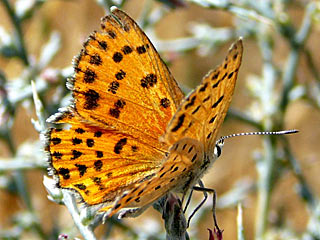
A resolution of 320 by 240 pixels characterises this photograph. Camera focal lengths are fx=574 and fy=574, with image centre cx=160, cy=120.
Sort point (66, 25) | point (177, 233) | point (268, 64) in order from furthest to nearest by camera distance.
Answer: point (66, 25) → point (268, 64) → point (177, 233)

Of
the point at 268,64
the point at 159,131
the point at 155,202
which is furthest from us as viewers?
the point at 268,64

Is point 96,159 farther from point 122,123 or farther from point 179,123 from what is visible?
point 179,123

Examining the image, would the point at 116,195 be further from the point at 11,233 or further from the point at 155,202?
the point at 11,233

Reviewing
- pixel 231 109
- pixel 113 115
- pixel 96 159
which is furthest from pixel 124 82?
pixel 231 109

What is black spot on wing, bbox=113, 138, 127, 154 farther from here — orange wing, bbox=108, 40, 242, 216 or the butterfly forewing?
orange wing, bbox=108, 40, 242, 216

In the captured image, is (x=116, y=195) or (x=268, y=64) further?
(x=268, y=64)

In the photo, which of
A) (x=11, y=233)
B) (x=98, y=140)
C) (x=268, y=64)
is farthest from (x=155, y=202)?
(x=268, y=64)

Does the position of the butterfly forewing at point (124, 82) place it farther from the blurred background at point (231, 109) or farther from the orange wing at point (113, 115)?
the blurred background at point (231, 109)
